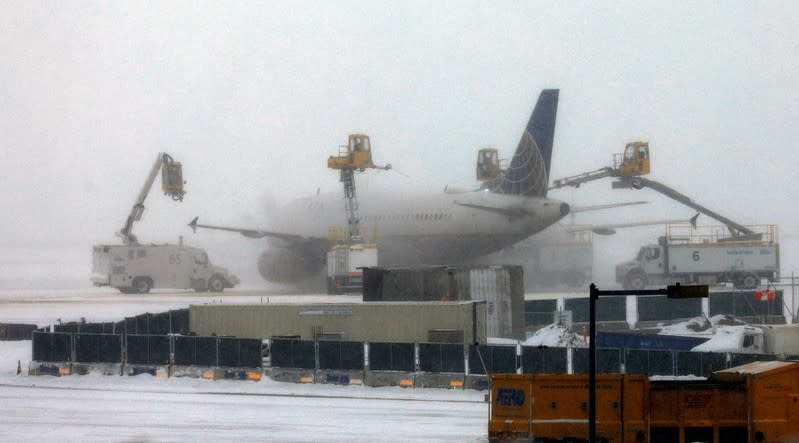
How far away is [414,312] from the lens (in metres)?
45.1

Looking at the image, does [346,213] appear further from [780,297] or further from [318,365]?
[318,365]

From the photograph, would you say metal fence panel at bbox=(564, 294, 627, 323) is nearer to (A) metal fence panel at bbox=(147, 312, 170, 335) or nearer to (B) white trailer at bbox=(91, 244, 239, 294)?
(A) metal fence panel at bbox=(147, 312, 170, 335)

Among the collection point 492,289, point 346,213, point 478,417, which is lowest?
point 478,417

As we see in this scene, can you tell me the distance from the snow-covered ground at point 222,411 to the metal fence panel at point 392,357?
2.68 ft

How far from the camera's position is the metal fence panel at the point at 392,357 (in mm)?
37812

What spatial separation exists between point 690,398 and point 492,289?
27756mm

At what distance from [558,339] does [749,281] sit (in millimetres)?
45712

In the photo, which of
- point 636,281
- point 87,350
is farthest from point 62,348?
point 636,281

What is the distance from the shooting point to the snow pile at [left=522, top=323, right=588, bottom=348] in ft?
147

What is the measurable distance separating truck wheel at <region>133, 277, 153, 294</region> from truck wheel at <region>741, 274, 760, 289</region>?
4668 centimetres

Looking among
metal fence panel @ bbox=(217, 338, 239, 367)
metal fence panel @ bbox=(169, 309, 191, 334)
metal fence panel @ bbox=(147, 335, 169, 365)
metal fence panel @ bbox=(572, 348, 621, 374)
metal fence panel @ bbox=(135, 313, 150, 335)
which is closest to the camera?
metal fence panel @ bbox=(572, 348, 621, 374)

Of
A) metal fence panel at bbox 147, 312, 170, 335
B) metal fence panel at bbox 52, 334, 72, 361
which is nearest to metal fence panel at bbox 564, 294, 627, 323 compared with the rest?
metal fence panel at bbox 147, 312, 170, 335

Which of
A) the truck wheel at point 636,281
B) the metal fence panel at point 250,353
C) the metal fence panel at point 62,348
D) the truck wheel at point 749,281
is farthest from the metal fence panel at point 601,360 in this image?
the truck wheel at point 636,281

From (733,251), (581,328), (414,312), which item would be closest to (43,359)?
(414,312)
